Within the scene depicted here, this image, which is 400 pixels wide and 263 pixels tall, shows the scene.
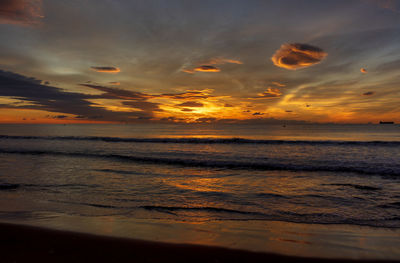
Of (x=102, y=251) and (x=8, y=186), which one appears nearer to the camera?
(x=102, y=251)

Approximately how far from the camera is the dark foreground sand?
13.6 feet

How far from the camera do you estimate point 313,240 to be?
16.8 feet

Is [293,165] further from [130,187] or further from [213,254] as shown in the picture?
[213,254]

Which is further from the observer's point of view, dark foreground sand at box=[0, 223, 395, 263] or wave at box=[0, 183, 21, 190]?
wave at box=[0, 183, 21, 190]

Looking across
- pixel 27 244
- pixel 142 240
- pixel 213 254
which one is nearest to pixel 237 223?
pixel 213 254

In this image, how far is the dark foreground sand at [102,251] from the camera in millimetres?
4145

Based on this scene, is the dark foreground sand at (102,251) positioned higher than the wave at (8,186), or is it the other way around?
the dark foreground sand at (102,251)

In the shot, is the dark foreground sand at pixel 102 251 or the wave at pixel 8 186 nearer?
the dark foreground sand at pixel 102 251

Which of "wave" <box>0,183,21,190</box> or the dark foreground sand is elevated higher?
the dark foreground sand

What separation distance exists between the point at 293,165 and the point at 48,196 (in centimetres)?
1569

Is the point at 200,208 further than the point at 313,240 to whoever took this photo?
Yes

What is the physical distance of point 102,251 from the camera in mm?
4438

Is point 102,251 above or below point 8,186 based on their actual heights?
above

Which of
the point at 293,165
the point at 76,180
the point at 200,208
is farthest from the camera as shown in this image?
the point at 293,165
